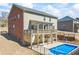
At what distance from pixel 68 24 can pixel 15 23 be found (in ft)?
4.90

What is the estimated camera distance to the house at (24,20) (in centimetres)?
300

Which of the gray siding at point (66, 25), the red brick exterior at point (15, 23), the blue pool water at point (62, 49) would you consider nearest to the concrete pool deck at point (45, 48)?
the blue pool water at point (62, 49)

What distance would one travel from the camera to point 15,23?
10.0 ft

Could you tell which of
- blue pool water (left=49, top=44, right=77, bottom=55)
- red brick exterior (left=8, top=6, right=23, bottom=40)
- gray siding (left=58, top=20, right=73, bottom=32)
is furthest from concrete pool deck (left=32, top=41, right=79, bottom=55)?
red brick exterior (left=8, top=6, right=23, bottom=40)

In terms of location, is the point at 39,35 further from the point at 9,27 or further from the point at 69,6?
the point at 69,6

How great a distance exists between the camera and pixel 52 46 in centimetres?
326

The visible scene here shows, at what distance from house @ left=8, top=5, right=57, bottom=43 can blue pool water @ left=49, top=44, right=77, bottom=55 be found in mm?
608

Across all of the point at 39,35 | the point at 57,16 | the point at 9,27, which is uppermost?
the point at 57,16

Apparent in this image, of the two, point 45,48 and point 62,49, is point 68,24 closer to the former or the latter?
point 62,49

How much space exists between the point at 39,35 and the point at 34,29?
0.38 meters

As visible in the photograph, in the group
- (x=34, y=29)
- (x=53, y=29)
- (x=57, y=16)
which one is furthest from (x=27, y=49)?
(x=57, y=16)

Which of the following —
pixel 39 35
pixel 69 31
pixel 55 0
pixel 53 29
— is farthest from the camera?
pixel 39 35

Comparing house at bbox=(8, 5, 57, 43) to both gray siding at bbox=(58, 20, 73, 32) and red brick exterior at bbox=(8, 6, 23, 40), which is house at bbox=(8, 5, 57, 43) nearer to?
red brick exterior at bbox=(8, 6, 23, 40)

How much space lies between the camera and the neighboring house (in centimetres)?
305
